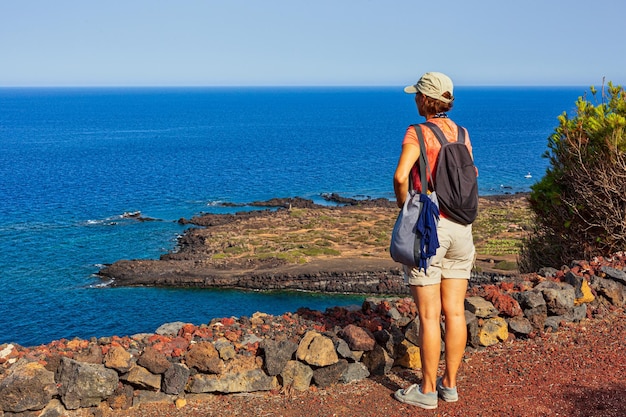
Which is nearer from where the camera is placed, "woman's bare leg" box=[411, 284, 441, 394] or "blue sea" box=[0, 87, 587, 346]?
"woman's bare leg" box=[411, 284, 441, 394]

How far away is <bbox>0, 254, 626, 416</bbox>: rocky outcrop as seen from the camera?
724cm

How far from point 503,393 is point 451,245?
70.5 inches

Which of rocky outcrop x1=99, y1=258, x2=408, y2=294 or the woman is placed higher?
the woman

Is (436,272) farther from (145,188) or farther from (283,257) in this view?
(145,188)

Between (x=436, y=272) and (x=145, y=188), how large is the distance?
77480mm

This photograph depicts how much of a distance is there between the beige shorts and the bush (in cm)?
808

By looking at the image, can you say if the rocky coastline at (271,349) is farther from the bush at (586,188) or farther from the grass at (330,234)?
the grass at (330,234)

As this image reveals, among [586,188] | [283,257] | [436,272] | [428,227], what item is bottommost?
[283,257]

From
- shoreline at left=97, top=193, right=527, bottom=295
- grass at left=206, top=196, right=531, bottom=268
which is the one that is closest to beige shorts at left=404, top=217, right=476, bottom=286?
shoreline at left=97, top=193, right=527, bottom=295

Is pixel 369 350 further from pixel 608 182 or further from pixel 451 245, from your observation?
pixel 608 182

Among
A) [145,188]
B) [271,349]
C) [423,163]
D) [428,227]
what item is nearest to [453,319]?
[428,227]

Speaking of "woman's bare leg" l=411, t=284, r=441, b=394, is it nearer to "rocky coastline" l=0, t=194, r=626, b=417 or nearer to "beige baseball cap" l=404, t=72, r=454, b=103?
"rocky coastline" l=0, t=194, r=626, b=417

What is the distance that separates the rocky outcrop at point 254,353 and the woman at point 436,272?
1.10 meters

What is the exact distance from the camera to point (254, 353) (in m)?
7.97
